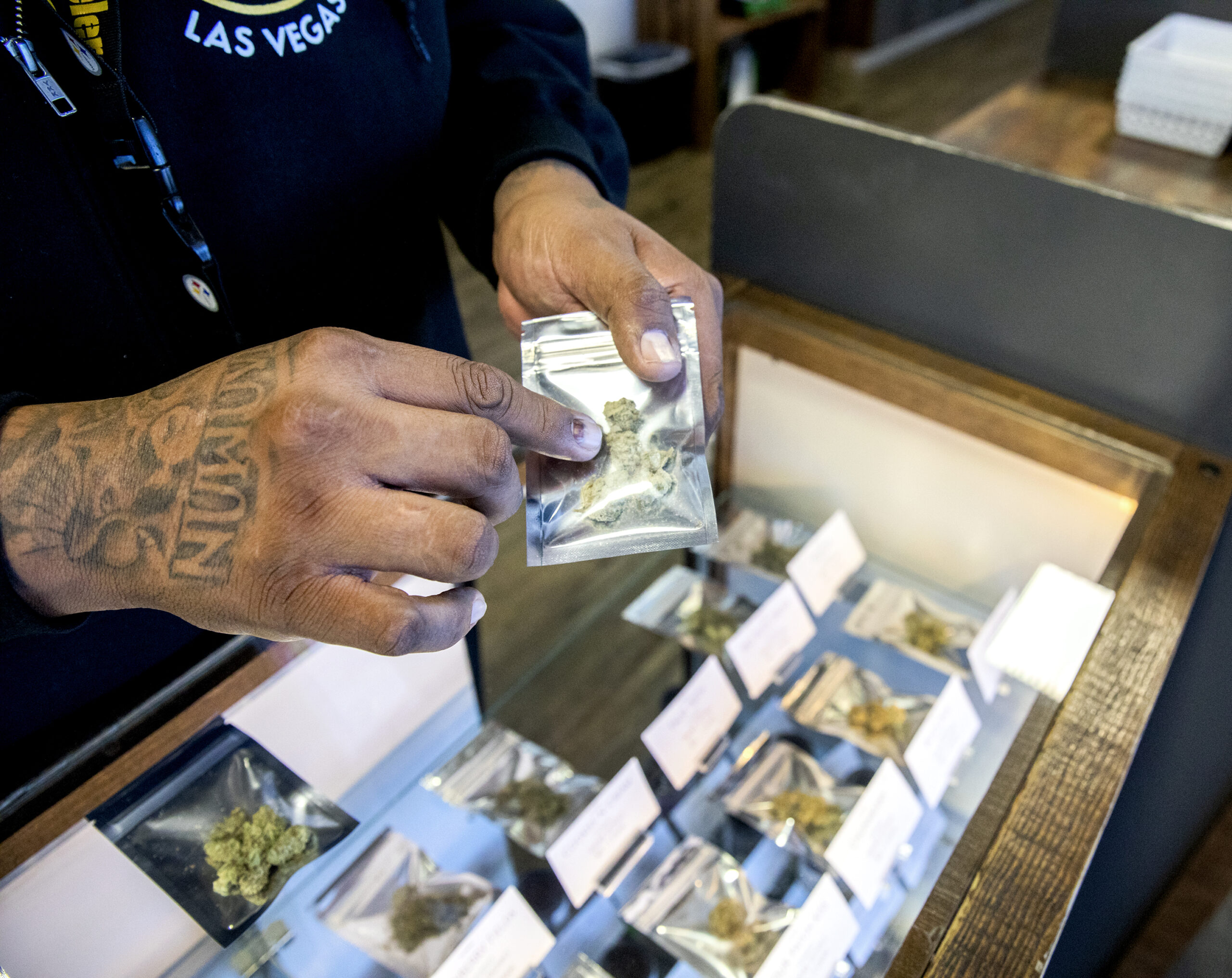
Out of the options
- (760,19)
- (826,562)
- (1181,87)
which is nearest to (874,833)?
(826,562)

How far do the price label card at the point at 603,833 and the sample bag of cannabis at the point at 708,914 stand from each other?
5cm

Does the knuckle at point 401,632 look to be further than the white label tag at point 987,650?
No

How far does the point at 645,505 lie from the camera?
1.96 ft

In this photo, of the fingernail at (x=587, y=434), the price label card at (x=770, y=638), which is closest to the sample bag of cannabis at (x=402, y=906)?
the price label card at (x=770, y=638)

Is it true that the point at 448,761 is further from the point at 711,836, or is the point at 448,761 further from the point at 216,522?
the point at 216,522

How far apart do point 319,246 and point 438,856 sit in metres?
0.61

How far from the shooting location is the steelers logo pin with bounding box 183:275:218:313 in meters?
0.67

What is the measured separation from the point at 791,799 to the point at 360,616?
661mm

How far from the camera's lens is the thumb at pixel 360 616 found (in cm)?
45

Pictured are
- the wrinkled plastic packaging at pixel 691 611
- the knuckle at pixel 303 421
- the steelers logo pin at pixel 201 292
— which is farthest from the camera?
the wrinkled plastic packaging at pixel 691 611

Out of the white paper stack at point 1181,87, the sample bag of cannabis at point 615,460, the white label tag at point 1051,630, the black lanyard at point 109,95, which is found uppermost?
the black lanyard at point 109,95

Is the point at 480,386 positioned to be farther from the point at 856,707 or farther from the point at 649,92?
the point at 649,92

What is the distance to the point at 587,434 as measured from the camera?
58 centimetres

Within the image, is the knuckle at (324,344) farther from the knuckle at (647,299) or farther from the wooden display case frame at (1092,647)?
the wooden display case frame at (1092,647)
